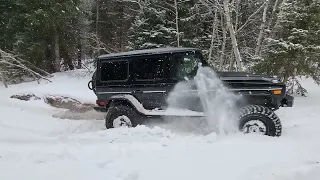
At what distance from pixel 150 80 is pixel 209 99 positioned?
145 cm

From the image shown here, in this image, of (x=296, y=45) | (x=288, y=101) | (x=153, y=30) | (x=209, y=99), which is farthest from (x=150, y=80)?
(x=153, y=30)

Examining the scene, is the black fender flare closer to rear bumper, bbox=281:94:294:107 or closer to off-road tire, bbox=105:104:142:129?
off-road tire, bbox=105:104:142:129

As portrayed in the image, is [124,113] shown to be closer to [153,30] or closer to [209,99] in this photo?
[209,99]

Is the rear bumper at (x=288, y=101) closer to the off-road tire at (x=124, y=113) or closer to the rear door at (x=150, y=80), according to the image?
the rear door at (x=150, y=80)

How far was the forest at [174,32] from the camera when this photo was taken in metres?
10.8

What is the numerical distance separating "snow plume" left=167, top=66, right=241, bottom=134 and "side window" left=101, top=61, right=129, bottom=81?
4.24ft

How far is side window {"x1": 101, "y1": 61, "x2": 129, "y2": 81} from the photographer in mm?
7141

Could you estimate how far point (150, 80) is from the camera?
22.7ft

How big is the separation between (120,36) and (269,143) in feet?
58.2

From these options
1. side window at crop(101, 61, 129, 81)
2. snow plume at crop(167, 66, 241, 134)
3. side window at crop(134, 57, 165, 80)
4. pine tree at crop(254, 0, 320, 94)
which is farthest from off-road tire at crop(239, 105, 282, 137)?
pine tree at crop(254, 0, 320, 94)

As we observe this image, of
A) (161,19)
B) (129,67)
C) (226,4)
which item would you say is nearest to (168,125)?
(129,67)

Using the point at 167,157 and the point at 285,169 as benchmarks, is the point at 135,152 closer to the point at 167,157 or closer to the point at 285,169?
the point at 167,157

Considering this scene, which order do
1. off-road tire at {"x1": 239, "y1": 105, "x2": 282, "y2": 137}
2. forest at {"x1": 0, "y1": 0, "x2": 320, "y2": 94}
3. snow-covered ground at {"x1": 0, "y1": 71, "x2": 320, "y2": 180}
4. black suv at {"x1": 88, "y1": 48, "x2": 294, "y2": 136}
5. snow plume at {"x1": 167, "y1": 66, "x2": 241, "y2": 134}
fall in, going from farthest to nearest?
1. forest at {"x1": 0, "y1": 0, "x2": 320, "y2": 94}
2. snow plume at {"x1": 167, "y1": 66, "x2": 241, "y2": 134}
3. black suv at {"x1": 88, "y1": 48, "x2": 294, "y2": 136}
4. off-road tire at {"x1": 239, "y1": 105, "x2": 282, "y2": 137}
5. snow-covered ground at {"x1": 0, "y1": 71, "x2": 320, "y2": 180}

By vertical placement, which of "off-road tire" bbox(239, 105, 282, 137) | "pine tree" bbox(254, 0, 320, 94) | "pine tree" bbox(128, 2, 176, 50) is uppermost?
"pine tree" bbox(128, 2, 176, 50)
